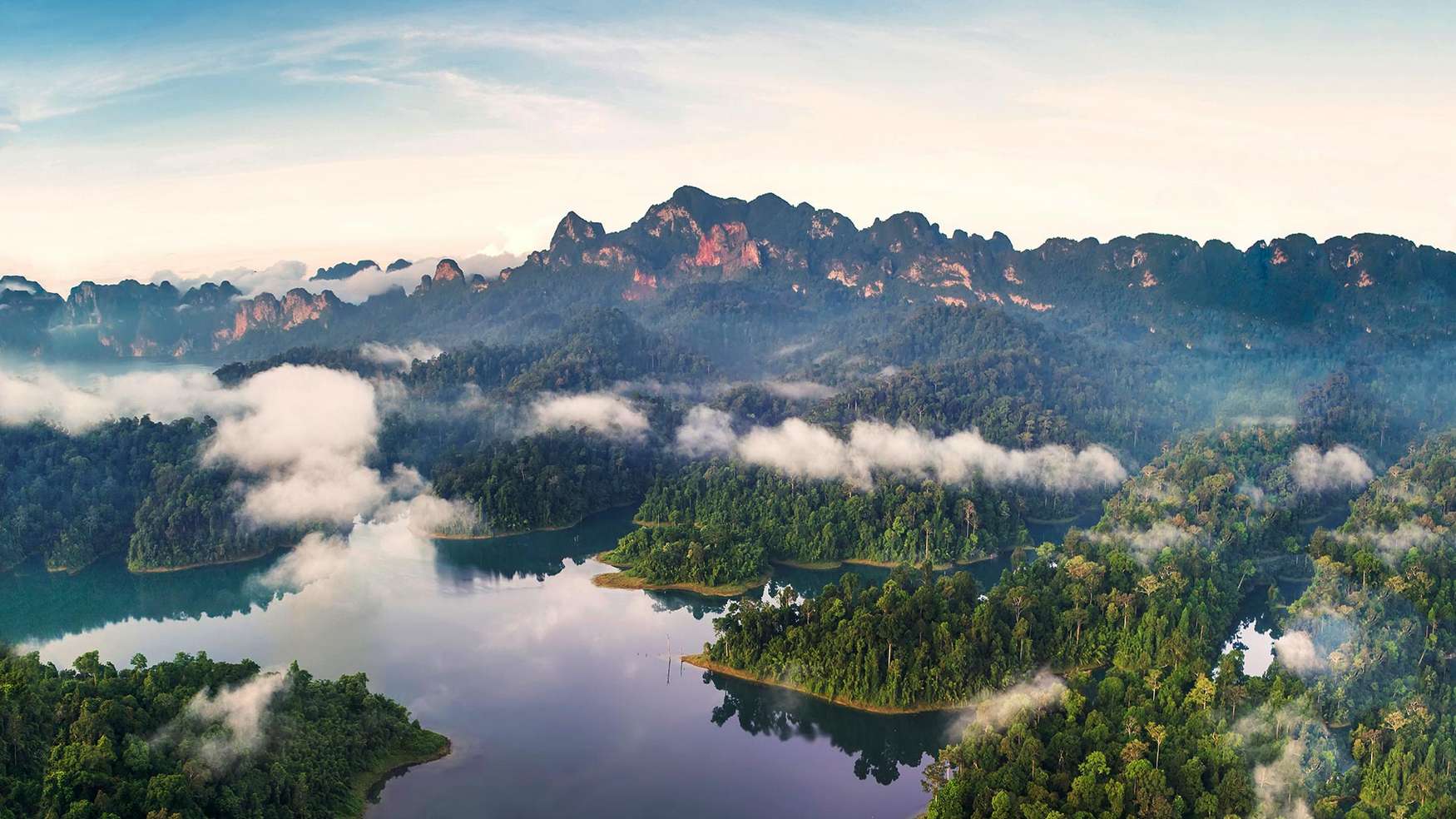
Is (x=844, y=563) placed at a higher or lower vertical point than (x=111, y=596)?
lower

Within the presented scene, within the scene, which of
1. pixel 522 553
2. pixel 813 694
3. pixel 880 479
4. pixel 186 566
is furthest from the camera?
pixel 880 479

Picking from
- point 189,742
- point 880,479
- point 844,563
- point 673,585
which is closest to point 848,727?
point 673,585

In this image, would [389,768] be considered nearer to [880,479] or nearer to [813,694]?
[813,694]

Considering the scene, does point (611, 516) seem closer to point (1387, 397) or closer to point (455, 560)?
point (455, 560)

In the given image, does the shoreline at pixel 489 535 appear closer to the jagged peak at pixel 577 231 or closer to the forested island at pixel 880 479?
the forested island at pixel 880 479

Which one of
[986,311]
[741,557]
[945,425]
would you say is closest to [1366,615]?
[741,557]

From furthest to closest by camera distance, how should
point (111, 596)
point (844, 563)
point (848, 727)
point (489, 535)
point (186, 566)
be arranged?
point (489, 535)
point (844, 563)
point (186, 566)
point (111, 596)
point (848, 727)
